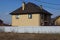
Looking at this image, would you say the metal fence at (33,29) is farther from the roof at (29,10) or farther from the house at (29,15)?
the roof at (29,10)

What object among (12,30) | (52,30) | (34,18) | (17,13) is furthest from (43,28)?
(17,13)

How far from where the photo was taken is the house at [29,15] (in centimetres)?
5659

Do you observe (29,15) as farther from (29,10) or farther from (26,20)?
(26,20)

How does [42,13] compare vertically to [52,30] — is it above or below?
above

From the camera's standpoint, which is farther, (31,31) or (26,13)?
(26,13)

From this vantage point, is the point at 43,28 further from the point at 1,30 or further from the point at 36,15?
the point at 36,15

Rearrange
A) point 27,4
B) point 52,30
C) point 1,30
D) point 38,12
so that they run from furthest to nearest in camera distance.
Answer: point 27,4 < point 38,12 < point 1,30 < point 52,30

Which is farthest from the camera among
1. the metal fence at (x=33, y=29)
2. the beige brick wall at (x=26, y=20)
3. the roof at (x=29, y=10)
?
the roof at (x=29, y=10)

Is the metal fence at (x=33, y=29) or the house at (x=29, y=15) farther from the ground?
the house at (x=29, y=15)

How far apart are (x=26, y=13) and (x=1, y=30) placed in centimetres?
1438

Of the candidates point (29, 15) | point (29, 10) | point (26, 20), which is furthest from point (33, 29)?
point (29, 10)

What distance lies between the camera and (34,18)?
186ft

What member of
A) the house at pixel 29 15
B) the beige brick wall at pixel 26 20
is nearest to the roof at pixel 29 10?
the house at pixel 29 15

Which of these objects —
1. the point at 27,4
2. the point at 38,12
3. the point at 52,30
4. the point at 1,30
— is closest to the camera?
the point at 52,30
